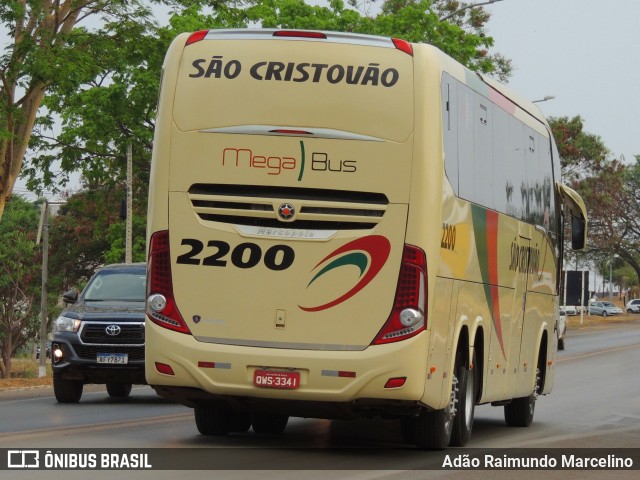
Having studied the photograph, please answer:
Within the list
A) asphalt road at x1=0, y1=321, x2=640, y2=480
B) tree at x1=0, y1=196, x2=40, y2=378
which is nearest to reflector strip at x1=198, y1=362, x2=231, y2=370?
asphalt road at x1=0, y1=321, x2=640, y2=480

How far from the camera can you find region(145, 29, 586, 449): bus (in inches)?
509

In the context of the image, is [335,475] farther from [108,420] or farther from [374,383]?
[108,420]

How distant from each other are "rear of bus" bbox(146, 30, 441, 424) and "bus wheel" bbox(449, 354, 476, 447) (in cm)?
170

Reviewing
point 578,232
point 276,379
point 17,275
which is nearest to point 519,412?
point 578,232

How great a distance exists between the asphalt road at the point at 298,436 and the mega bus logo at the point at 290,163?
251cm

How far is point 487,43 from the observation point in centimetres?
5481

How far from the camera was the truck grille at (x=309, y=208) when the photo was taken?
1305cm

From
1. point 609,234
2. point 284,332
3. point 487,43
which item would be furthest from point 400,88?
point 609,234

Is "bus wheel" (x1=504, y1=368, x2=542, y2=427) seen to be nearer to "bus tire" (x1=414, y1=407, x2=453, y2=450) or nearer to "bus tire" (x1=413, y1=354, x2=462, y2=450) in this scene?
"bus tire" (x1=413, y1=354, x2=462, y2=450)

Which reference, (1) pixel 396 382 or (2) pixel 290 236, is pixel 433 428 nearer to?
(1) pixel 396 382

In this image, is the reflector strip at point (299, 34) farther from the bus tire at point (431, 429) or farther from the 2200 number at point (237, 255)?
the bus tire at point (431, 429)

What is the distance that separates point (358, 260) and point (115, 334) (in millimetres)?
8574

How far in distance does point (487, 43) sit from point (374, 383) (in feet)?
142

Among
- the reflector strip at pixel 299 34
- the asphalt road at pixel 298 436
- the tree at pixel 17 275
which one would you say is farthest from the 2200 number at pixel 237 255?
the tree at pixel 17 275
